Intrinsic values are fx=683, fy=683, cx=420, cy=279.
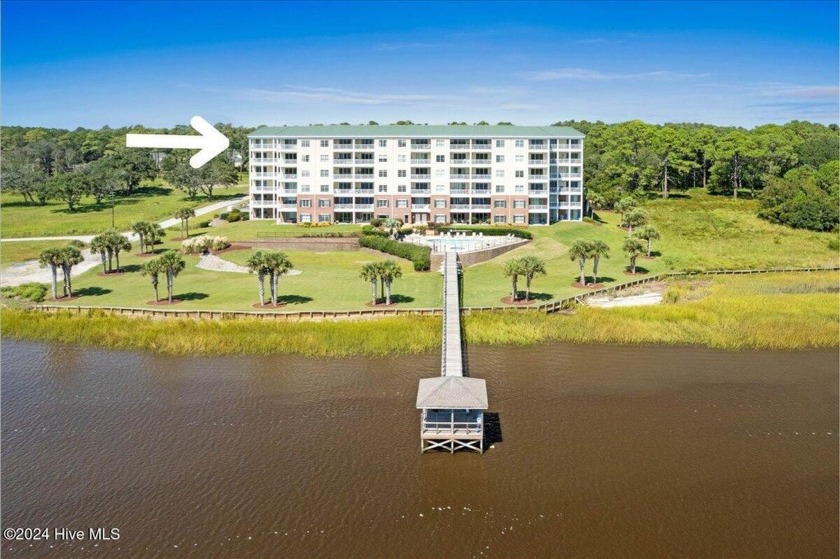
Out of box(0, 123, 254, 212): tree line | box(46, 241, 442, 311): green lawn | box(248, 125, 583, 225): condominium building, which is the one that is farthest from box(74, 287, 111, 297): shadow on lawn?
box(0, 123, 254, 212): tree line

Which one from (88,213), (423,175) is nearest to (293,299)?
(423,175)

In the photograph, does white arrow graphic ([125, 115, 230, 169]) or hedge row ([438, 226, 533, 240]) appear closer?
white arrow graphic ([125, 115, 230, 169])

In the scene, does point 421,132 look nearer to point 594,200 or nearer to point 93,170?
point 594,200

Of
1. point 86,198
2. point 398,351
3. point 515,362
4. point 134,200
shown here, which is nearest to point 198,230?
point 134,200

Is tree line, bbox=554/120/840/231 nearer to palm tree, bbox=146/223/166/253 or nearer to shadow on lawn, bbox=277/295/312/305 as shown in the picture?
shadow on lawn, bbox=277/295/312/305

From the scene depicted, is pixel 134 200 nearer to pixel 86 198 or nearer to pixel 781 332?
pixel 86 198

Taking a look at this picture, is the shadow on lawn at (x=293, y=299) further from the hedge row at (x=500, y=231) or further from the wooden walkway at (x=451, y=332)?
the hedge row at (x=500, y=231)
